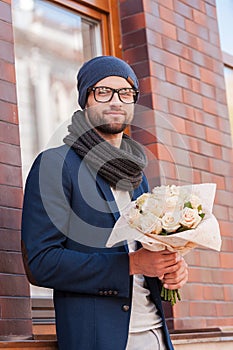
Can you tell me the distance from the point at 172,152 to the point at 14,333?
5.07 feet

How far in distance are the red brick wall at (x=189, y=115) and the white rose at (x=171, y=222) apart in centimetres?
136

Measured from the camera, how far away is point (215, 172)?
Result: 16.5ft

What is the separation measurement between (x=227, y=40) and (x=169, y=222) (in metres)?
3.14

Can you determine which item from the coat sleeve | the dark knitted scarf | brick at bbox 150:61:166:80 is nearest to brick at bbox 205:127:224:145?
brick at bbox 150:61:166:80

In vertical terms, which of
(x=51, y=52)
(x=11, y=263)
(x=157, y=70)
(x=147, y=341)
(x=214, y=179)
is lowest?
(x=147, y=341)

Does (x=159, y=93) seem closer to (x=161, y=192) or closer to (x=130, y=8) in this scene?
(x=130, y=8)

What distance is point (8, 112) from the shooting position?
368cm

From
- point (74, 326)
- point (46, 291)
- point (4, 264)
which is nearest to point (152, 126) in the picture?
point (46, 291)

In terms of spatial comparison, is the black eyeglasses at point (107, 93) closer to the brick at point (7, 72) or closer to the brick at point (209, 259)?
the brick at point (7, 72)

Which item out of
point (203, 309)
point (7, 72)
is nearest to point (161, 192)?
point (7, 72)

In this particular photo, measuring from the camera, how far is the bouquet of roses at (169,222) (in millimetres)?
2838

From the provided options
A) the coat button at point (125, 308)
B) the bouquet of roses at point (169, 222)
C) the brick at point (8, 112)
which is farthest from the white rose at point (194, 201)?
the brick at point (8, 112)

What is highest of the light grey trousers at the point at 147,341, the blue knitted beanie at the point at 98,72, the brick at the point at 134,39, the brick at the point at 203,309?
the brick at the point at 134,39

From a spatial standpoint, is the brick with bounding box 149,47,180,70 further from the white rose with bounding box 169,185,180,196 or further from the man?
the white rose with bounding box 169,185,180,196
